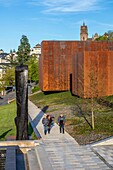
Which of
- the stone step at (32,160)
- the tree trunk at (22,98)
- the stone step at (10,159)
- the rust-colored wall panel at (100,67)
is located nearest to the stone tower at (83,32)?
the rust-colored wall panel at (100,67)

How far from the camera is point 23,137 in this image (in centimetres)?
1516

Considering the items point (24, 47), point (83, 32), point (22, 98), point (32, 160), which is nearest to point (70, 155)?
point (32, 160)

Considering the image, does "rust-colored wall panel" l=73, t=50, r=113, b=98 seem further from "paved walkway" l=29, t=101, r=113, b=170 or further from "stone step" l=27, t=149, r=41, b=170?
"stone step" l=27, t=149, r=41, b=170

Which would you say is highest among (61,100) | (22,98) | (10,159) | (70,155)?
(22,98)

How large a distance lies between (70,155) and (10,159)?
2.92 metres

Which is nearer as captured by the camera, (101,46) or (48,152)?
(48,152)

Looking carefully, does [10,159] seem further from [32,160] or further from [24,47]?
[24,47]

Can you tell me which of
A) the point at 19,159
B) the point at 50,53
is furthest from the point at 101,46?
the point at 19,159

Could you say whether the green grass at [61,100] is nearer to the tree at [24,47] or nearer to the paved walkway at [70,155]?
the paved walkway at [70,155]

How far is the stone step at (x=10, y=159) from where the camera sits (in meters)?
9.73

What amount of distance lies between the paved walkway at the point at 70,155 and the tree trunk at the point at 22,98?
1077 mm

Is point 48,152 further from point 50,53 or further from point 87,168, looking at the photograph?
point 50,53

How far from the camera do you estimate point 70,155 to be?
12.7 metres

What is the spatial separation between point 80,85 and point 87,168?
21.3 metres
